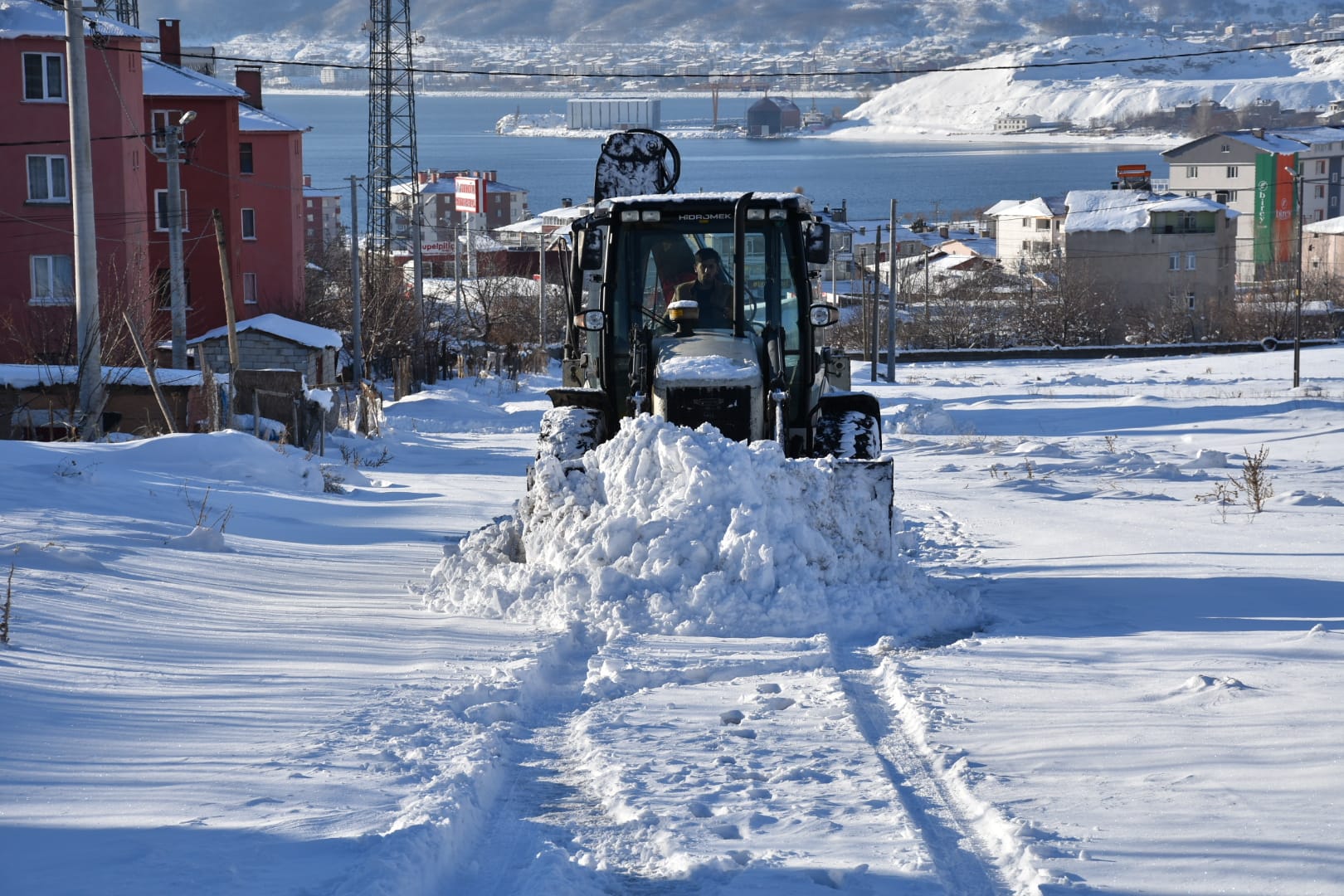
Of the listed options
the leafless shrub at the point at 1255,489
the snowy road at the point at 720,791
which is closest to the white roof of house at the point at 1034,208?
the leafless shrub at the point at 1255,489

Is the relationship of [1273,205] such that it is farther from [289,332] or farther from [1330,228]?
[289,332]

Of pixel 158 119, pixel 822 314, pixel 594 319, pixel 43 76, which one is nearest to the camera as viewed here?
pixel 822 314

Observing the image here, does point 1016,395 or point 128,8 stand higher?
point 128,8

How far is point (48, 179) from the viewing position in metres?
36.4

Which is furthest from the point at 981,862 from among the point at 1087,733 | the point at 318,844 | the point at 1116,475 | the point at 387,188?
the point at 387,188

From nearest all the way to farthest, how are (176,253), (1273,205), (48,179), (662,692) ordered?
(662,692), (176,253), (48,179), (1273,205)

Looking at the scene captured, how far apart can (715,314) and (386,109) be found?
157 feet

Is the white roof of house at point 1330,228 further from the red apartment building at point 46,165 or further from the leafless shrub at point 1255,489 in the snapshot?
the leafless shrub at point 1255,489

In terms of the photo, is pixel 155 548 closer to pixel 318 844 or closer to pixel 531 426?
pixel 318 844

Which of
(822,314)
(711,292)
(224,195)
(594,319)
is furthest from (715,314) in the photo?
(224,195)

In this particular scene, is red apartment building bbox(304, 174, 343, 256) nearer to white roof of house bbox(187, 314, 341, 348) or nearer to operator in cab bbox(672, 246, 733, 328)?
white roof of house bbox(187, 314, 341, 348)

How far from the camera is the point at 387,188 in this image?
57188 mm

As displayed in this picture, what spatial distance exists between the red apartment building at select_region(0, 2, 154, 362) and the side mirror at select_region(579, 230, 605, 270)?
26.0 meters

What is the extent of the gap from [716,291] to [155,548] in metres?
4.28
